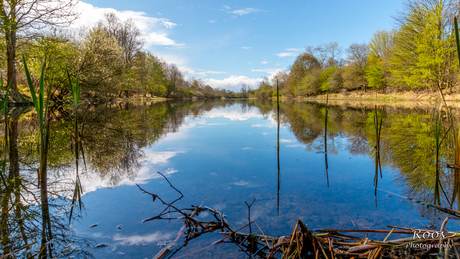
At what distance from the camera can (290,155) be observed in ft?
13.5

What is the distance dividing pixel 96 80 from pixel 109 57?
201 cm

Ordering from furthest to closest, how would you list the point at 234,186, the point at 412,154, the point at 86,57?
the point at 86,57
the point at 412,154
the point at 234,186

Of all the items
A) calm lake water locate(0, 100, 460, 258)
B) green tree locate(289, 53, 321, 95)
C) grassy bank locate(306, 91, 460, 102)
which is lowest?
calm lake water locate(0, 100, 460, 258)

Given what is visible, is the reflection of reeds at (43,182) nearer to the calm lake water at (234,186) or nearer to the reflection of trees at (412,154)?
the calm lake water at (234,186)

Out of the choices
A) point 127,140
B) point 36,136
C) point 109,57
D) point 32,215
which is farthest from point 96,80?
point 32,215

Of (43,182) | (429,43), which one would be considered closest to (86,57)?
(43,182)

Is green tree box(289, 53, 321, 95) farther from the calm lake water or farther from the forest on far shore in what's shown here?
the calm lake water

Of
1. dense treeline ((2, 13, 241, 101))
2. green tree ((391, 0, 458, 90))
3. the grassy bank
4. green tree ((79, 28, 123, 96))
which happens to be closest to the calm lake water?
dense treeline ((2, 13, 241, 101))

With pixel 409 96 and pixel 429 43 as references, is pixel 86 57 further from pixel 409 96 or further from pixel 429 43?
pixel 409 96

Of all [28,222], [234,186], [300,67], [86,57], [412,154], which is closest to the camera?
[28,222]

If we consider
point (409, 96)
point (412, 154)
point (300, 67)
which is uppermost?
point (300, 67)

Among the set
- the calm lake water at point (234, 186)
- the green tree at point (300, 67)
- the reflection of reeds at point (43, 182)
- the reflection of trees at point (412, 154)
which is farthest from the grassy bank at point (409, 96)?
the reflection of reeds at point (43, 182)

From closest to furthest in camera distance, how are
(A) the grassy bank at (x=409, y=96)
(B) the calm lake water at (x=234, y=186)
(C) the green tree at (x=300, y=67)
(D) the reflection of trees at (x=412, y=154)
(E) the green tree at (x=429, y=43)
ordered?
1. (B) the calm lake water at (x=234, y=186)
2. (D) the reflection of trees at (x=412, y=154)
3. (E) the green tree at (x=429, y=43)
4. (A) the grassy bank at (x=409, y=96)
5. (C) the green tree at (x=300, y=67)

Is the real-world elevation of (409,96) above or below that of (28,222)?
above
